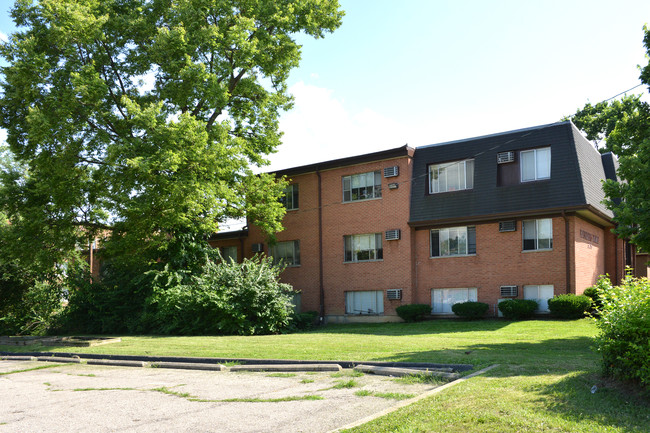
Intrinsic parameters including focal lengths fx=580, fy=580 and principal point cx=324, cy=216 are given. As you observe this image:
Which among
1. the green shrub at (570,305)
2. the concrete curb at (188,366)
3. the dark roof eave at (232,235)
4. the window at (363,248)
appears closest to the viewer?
the concrete curb at (188,366)

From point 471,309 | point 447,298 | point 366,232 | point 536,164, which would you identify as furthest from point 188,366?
point 536,164

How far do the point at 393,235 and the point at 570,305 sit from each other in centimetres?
840

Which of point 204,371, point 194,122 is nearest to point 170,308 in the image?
point 194,122

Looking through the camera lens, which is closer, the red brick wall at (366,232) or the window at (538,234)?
the window at (538,234)

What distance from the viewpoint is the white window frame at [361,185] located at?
27609mm

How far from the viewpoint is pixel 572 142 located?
23203mm

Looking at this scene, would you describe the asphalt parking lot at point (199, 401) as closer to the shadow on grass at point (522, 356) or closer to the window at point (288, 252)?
the shadow on grass at point (522, 356)

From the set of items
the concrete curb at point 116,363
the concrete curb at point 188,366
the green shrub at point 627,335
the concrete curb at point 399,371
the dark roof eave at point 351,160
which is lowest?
the concrete curb at point 116,363

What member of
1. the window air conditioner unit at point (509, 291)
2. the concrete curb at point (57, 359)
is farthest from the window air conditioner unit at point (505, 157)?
the concrete curb at point (57, 359)

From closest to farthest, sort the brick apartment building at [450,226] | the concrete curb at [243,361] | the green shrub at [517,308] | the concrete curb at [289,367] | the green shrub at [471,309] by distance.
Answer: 1. the concrete curb at [243,361]
2. the concrete curb at [289,367]
3. the green shrub at [517,308]
4. the brick apartment building at [450,226]
5. the green shrub at [471,309]

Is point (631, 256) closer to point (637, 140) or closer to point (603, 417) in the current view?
point (637, 140)

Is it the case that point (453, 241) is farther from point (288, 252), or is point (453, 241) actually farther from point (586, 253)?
point (288, 252)

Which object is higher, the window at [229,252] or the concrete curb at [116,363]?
the window at [229,252]

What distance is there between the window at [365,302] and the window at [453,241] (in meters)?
3.42
